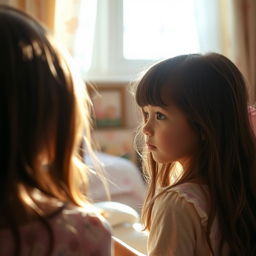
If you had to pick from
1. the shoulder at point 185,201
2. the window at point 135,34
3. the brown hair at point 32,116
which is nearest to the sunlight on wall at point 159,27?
the window at point 135,34

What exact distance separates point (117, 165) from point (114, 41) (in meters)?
0.94

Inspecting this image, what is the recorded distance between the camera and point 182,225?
81cm

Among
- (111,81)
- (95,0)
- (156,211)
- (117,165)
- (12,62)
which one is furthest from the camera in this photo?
(111,81)

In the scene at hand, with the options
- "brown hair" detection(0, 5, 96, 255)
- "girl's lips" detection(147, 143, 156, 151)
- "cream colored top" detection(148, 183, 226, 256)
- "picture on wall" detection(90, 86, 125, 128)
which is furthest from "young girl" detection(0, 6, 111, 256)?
"picture on wall" detection(90, 86, 125, 128)

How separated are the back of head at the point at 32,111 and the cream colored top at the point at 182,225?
24 centimetres

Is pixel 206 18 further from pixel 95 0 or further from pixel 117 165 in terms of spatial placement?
pixel 117 165

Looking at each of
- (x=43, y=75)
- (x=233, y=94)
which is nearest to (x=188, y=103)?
(x=233, y=94)

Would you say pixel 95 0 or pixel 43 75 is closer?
pixel 43 75

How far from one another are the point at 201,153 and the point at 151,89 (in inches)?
6.3

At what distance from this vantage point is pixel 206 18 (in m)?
2.64

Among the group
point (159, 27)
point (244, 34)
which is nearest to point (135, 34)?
point (159, 27)

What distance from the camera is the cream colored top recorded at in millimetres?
812

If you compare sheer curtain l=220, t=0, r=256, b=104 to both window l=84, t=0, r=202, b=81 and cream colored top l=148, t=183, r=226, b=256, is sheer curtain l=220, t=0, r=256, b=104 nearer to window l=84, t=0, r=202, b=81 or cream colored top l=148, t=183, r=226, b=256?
window l=84, t=0, r=202, b=81

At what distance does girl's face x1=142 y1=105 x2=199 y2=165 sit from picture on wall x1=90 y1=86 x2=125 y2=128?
174 centimetres
